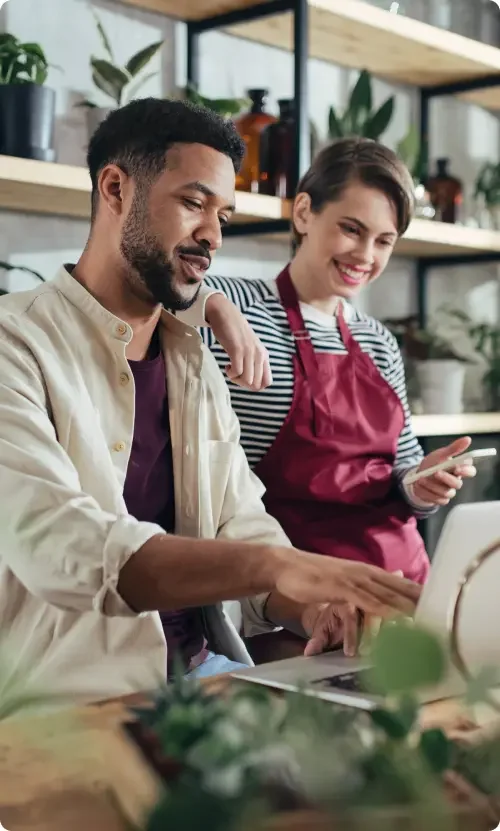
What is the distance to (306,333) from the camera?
1.83 meters

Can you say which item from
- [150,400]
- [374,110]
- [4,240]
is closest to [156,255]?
[150,400]

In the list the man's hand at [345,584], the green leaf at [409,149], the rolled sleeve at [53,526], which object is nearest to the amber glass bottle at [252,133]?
the green leaf at [409,149]

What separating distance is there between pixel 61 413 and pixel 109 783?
28.4 inches

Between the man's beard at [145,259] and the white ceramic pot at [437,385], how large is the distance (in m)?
1.27

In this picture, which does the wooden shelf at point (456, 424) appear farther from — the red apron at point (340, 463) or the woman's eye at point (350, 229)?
the woman's eye at point (350, 229)

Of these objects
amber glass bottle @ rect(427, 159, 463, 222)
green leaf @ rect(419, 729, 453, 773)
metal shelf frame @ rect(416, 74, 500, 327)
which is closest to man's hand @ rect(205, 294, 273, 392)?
green leaf @ rect(419, 729, 453, 773)

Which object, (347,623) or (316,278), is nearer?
(347,623)

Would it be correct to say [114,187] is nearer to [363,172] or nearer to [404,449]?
[363,172]

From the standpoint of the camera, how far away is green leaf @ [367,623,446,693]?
33 centimetres

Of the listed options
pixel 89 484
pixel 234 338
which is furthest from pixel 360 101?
pixel 89 484

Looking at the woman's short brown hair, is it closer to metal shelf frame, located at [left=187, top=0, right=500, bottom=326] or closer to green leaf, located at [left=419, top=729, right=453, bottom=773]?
metal shelf frame, located at [left=187, top=0, right=500, bottom=326]

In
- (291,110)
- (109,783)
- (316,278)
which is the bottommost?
(109,783)

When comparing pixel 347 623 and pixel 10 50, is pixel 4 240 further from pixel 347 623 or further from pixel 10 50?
pixel 347 623

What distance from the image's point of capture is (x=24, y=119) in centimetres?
159
